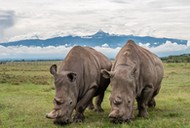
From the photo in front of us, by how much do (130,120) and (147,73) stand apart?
2174mm

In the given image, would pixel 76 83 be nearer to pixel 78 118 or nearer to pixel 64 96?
pixel 64 96

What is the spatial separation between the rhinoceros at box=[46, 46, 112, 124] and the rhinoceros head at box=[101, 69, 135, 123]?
3.47 ft

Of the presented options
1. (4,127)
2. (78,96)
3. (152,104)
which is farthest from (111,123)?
(152,104)

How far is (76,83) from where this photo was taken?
11.3 metres

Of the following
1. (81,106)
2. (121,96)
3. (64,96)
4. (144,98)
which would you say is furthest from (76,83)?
(144,98)

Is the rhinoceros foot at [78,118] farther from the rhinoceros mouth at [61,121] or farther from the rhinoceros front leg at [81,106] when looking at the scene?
the rhinoceros mouth at [61,121]

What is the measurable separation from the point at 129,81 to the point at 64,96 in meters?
2.04

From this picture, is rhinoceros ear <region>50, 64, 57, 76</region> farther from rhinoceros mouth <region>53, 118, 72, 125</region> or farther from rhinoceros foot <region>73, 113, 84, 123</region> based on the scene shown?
rhinoceros foot <region>73, 113, 84, 123</region>

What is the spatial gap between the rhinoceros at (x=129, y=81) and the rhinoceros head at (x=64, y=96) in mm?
1207

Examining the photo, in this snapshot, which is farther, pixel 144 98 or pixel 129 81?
pixel 144 98

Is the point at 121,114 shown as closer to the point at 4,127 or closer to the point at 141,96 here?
the point at 141,96

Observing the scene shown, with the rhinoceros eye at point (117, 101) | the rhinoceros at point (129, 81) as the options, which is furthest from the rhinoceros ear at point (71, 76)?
the rhinoceros eye at point (117, 101)

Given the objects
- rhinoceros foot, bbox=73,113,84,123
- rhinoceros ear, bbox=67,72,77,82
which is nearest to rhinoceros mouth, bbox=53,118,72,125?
rhinoceros foot, bbox=73,113,84,123

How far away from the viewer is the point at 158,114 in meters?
13.8
